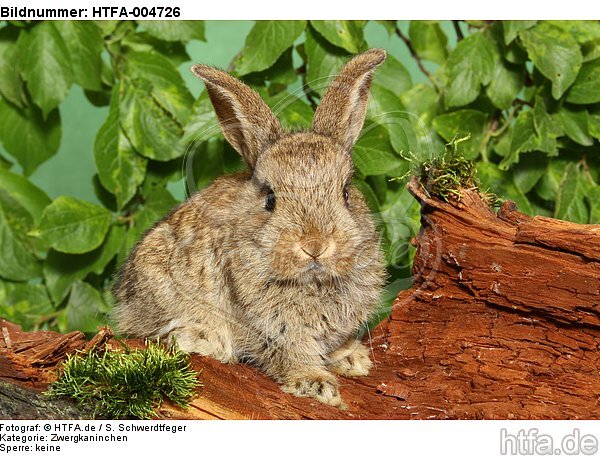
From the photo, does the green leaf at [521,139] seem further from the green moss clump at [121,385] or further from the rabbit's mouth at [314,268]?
the green moss clump at [121,385]

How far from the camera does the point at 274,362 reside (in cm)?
242

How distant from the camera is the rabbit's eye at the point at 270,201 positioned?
243 centimetres

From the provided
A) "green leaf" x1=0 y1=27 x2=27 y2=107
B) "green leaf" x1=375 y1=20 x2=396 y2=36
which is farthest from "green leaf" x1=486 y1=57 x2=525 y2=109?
"green leaf" x1=0 y1=27 x2=27 y2=107

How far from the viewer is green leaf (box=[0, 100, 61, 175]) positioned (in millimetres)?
3604

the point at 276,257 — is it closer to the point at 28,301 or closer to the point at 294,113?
the point at 294,113

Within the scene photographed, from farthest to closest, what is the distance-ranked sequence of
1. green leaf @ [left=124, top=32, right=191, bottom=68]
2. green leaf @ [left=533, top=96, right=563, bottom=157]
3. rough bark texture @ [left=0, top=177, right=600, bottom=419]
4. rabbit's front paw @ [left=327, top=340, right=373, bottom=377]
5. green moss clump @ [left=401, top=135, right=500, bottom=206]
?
green leaf @ [left=124, top=32, right=191, bottom=68], green leaf @ [left=533, top=96, right=563, bottom=157], rabbit's front paw @ [left=327, top=340, right=373, bottom=377], green moss clump @ [left=401, top=135, right=500, bottom=206], rough bark texture @ [left=0, top=177, right=600, bottom=419]

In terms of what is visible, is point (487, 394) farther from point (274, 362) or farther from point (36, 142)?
point (36, 142)

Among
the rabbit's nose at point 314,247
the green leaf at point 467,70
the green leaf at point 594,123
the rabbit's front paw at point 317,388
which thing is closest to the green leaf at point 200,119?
the green leaf at point 467,70

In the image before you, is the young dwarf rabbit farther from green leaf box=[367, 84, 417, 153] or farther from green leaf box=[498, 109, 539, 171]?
green leaf box=[498, 109, 539, 171]

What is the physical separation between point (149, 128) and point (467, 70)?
4.21ft

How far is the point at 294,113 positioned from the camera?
3184 mm

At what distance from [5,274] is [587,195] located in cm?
245

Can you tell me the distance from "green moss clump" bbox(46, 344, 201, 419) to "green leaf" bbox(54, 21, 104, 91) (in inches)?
59.4

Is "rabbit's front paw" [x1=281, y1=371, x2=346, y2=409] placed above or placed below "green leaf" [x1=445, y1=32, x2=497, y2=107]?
below
